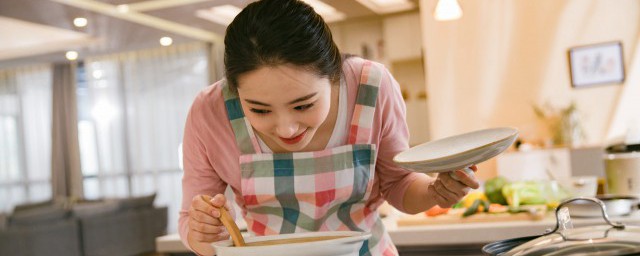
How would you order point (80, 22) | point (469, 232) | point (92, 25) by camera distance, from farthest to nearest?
point (92, 25) → point (80, 22) → point (469, 232)

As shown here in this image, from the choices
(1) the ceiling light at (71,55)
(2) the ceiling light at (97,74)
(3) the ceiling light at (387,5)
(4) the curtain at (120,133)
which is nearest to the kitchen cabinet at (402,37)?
(3) the ceiling light at (387,5)

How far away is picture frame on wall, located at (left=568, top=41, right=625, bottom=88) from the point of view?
17.9 ft

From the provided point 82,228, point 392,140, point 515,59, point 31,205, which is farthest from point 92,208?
point 515,59

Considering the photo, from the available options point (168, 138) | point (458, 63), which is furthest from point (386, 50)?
point (168, 138)

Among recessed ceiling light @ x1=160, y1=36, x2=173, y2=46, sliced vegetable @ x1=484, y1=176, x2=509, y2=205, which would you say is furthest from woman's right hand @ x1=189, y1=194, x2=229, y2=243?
recessed ceiling light @ x1=160, y1=36, x2=173, y2=46

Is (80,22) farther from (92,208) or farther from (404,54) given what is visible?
(404,54)

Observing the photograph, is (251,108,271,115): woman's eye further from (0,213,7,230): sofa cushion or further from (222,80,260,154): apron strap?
(0,213,7,230): sofa cushion

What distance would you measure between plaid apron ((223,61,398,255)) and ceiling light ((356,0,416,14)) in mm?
3265

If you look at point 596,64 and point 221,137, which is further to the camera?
point 596,64

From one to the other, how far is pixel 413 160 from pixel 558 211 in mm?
186

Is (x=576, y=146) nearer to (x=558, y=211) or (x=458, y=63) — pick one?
(x=458, y=63)

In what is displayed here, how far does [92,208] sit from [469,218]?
124cm

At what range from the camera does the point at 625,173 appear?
2072 mm

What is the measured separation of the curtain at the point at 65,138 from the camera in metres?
2.20
